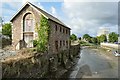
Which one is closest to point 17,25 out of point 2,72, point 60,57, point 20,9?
point 20,9

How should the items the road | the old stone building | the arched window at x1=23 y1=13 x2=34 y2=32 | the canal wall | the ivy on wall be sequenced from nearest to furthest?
the canal wall, the ivy on wall, the road, the old stone building, the arched window at x1=23 y1=13 x2=34 y2=32

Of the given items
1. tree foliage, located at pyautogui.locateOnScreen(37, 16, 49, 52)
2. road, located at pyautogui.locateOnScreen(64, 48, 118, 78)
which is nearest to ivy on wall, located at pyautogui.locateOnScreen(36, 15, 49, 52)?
tree foliage, located at pyautogui.locateOnScreen(37, 16, 49, 52)

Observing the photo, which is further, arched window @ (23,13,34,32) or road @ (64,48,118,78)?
arched window @ (23,13,34,32)

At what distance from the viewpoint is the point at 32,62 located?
1709 cm

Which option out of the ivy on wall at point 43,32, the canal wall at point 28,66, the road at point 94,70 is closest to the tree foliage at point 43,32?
the ivy on wall at point 43,32

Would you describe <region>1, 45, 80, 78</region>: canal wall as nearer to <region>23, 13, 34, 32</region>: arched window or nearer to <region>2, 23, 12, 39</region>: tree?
<region>23, 13, 34, 32</region>: arched window

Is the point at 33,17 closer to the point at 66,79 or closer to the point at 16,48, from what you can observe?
the point at 16,48

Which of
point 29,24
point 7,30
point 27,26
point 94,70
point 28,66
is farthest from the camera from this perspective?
point 7,30

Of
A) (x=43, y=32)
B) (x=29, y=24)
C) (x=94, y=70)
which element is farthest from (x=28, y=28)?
(x=94, y=70)

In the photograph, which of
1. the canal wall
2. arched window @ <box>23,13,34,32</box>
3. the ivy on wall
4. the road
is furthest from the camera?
arched window @ <box>23,13,34,32</box>

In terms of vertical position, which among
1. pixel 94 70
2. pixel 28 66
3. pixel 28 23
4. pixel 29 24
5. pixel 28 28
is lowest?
pixel 94 70

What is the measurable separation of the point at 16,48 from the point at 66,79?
9.77 metres

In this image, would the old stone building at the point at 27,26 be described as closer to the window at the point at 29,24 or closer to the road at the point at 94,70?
the window at the point at 29,24

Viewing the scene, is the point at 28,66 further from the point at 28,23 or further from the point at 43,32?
the point at 28,23
